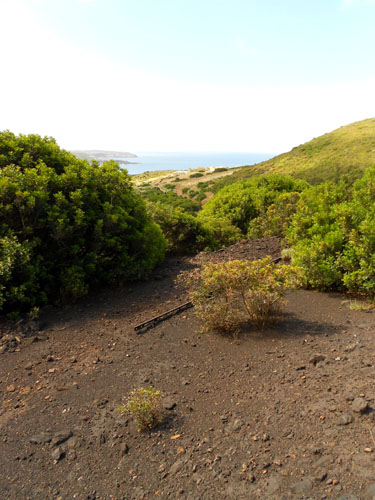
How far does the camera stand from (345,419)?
3.21 metres

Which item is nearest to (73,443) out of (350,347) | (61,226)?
(350,347)

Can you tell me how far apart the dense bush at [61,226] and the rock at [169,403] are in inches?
126

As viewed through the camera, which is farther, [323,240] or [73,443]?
[323,240]

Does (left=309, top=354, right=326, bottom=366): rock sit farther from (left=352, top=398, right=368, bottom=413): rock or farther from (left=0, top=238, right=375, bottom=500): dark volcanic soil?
(left=352, top=398, right=368, bottom=413): rock

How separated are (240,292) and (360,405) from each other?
96.4 inches

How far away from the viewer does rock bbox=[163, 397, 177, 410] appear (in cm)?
381

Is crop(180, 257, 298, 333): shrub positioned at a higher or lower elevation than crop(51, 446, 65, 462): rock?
higher

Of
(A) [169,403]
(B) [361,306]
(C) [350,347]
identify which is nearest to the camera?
(A) [169,403]

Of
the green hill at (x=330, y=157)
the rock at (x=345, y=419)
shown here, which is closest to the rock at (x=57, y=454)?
the rock at (x=345, y=419)

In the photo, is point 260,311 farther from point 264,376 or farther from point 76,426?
point 76,426

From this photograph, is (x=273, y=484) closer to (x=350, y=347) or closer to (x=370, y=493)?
(x=370, y=493)

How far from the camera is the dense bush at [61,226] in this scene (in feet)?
20.8

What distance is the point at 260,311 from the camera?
5.39 m

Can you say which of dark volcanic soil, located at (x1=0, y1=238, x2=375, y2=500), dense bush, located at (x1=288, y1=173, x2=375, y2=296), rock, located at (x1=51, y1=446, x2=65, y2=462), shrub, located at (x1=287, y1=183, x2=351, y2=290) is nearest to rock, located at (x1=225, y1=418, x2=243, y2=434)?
dark volcanic soil, located at (x1=0, y1=238, x2=375, y2=500)
